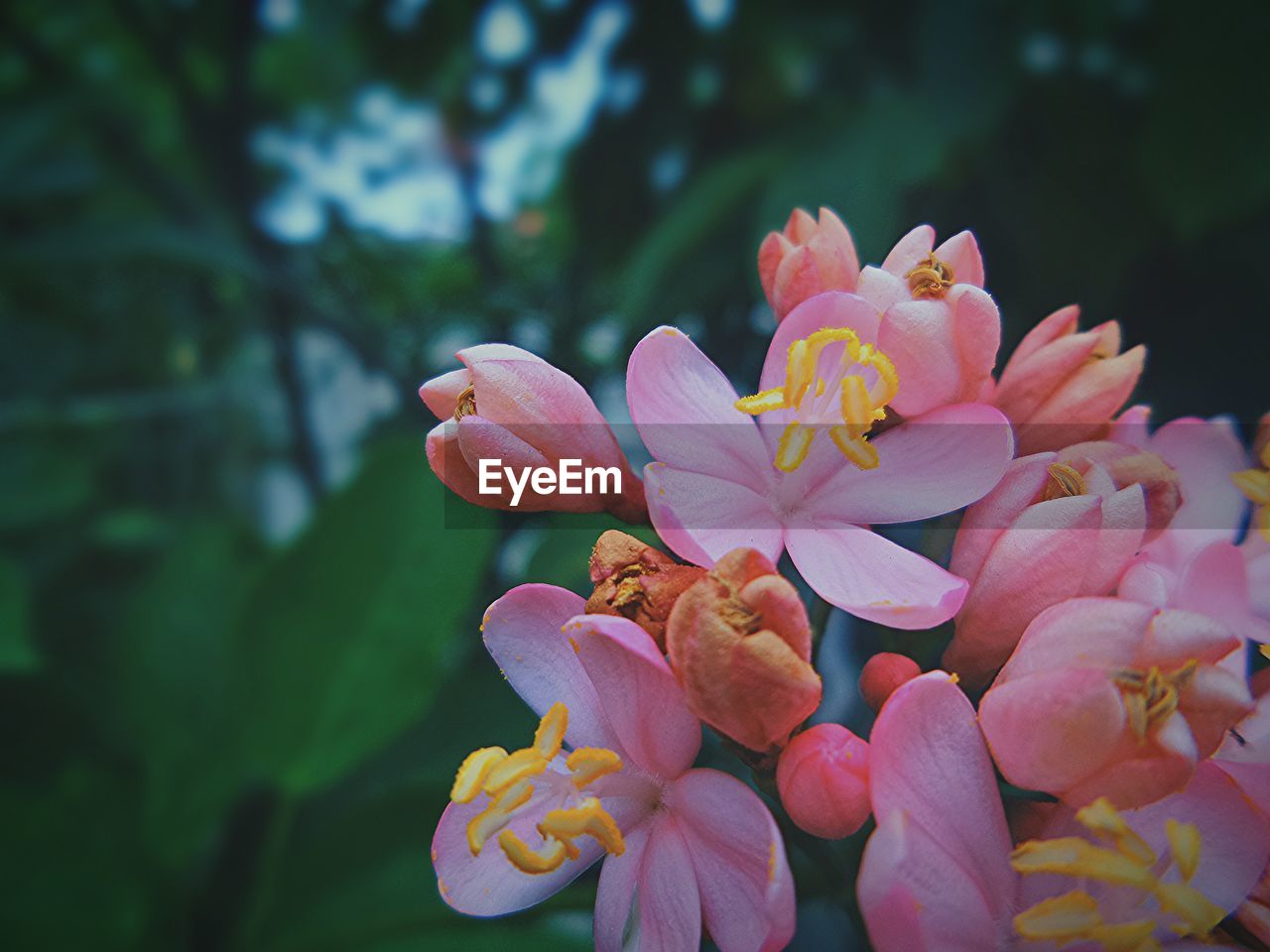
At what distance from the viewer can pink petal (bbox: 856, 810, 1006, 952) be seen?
0.98 ft

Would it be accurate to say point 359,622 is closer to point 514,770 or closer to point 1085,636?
point 514,770

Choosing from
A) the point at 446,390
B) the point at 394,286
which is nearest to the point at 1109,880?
the point at 446,390

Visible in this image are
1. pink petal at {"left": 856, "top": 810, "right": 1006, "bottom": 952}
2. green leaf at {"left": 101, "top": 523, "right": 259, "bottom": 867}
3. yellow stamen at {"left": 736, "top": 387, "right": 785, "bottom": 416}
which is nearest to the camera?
pink petal at {"left": 856, "top": 810, "right": 1006, "bottom": 952}

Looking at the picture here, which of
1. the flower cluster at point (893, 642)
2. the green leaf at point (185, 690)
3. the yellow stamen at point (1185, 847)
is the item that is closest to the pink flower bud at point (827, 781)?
the flower cluster at point (893, 642)

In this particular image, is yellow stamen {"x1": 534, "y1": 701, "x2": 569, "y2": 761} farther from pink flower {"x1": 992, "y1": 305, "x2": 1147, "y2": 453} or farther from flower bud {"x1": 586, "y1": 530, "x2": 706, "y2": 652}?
pink flower {"x1": 992, "y1": 305, "x2": 1147, "y2": 453}

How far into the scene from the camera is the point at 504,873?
38cm

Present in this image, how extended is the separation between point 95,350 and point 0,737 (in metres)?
0.84

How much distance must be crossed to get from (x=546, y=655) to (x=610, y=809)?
0.07 metres

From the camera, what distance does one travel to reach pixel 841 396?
0.40m

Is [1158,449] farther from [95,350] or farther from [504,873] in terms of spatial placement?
[95,350]

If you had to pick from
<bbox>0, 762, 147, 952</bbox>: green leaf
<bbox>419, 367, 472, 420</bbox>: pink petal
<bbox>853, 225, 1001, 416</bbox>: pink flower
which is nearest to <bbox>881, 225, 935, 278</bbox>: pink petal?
<bbox>853, 225, 1001, 416</bbox>: pink flower

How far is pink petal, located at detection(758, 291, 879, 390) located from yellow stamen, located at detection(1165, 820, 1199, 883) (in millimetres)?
222

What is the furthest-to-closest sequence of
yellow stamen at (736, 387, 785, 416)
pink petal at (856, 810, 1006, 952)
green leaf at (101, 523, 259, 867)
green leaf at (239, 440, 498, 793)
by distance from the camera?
green leaf at (101, 523, 259, 867), green leaf at (239, 440, 498, 793), yellow stamen at (736, 387, 785, 416), pink petal at (856, 810, 1006, 952)

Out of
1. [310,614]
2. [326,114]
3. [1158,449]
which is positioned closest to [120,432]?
[326,114]
